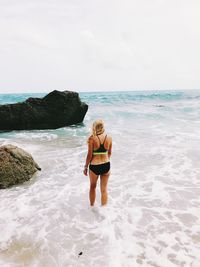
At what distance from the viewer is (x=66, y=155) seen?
35.7ft

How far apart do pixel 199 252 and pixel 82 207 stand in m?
2.63

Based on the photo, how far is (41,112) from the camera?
18.8 meters

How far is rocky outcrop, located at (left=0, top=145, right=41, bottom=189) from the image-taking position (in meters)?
7.39

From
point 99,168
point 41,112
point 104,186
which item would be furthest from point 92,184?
point 41,112

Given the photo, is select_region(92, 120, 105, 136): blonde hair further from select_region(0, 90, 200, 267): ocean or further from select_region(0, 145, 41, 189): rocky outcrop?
select_region(0, 145, 41, 189): rocky outcrop

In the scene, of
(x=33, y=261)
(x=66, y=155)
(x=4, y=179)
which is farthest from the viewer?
(x=66, y=155)

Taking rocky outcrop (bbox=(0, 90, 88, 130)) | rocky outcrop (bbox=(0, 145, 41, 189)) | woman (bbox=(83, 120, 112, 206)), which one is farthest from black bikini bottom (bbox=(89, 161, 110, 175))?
rocky outcrop (bbox=(0, 90, 88, 130))

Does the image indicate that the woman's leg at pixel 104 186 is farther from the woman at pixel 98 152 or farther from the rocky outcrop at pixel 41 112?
the rocky outcrop at pixel 41 112

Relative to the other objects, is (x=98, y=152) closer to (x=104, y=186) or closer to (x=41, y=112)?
(x=104, y=186)

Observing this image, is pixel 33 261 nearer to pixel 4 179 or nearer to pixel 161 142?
pixel 4 179

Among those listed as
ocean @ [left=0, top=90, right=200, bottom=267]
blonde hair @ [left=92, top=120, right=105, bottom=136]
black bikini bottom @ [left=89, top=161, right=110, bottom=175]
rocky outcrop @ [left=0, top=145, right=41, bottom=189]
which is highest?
blonde hair @ [left=92, top=120, right=105, bottom=136]

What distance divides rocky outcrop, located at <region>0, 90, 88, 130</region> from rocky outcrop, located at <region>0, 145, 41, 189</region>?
10839 mm

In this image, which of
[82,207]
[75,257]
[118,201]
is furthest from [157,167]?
[75,257]

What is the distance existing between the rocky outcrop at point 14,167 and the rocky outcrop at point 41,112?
35.6ft
